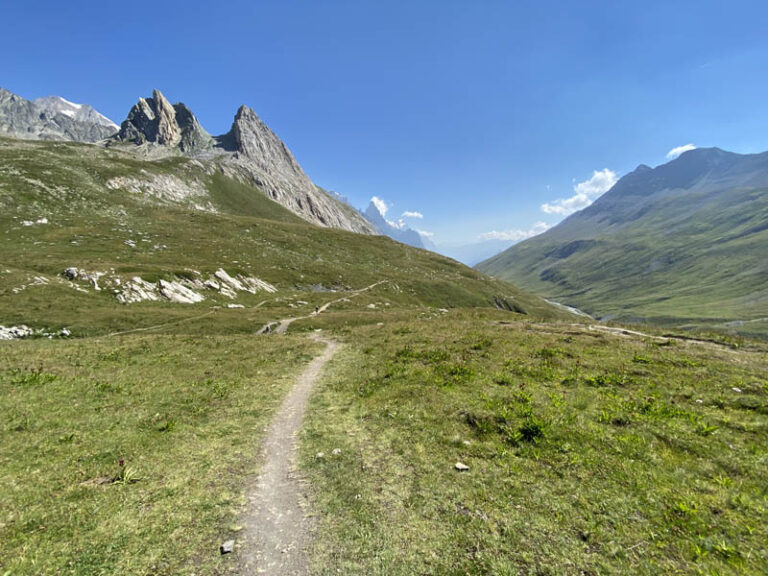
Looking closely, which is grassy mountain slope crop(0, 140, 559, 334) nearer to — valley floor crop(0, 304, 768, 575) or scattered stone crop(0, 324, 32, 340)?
scattered stone crop(0, 324, 32, 340)

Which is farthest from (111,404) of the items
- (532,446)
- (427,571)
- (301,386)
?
(532,446)

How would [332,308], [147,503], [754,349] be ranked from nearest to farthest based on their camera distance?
[147,503]
[754,349]
[332,308]

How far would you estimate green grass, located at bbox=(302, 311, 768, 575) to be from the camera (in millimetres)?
6848

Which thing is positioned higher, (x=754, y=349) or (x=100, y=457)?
(x=100, y=457)

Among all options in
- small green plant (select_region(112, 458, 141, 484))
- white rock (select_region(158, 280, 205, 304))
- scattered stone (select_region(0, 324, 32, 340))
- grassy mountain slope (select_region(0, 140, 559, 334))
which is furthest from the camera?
white rock (select_region(158, 280, 205, 304))

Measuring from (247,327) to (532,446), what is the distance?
130 feet

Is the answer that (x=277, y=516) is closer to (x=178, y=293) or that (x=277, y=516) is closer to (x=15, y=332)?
(x=15, y=332)

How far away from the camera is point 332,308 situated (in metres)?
60.5

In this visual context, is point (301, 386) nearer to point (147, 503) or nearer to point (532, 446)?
point (147, 503)

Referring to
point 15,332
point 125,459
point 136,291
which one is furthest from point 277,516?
point 136,291

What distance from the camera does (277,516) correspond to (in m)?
8.32

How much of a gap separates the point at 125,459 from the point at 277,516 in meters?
6.60

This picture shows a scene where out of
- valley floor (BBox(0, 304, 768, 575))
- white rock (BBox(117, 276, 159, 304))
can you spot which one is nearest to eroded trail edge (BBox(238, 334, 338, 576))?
valley floor (BBox(0, 304, 768, 575))

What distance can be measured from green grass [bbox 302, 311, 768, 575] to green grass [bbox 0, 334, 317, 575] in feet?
9.64
